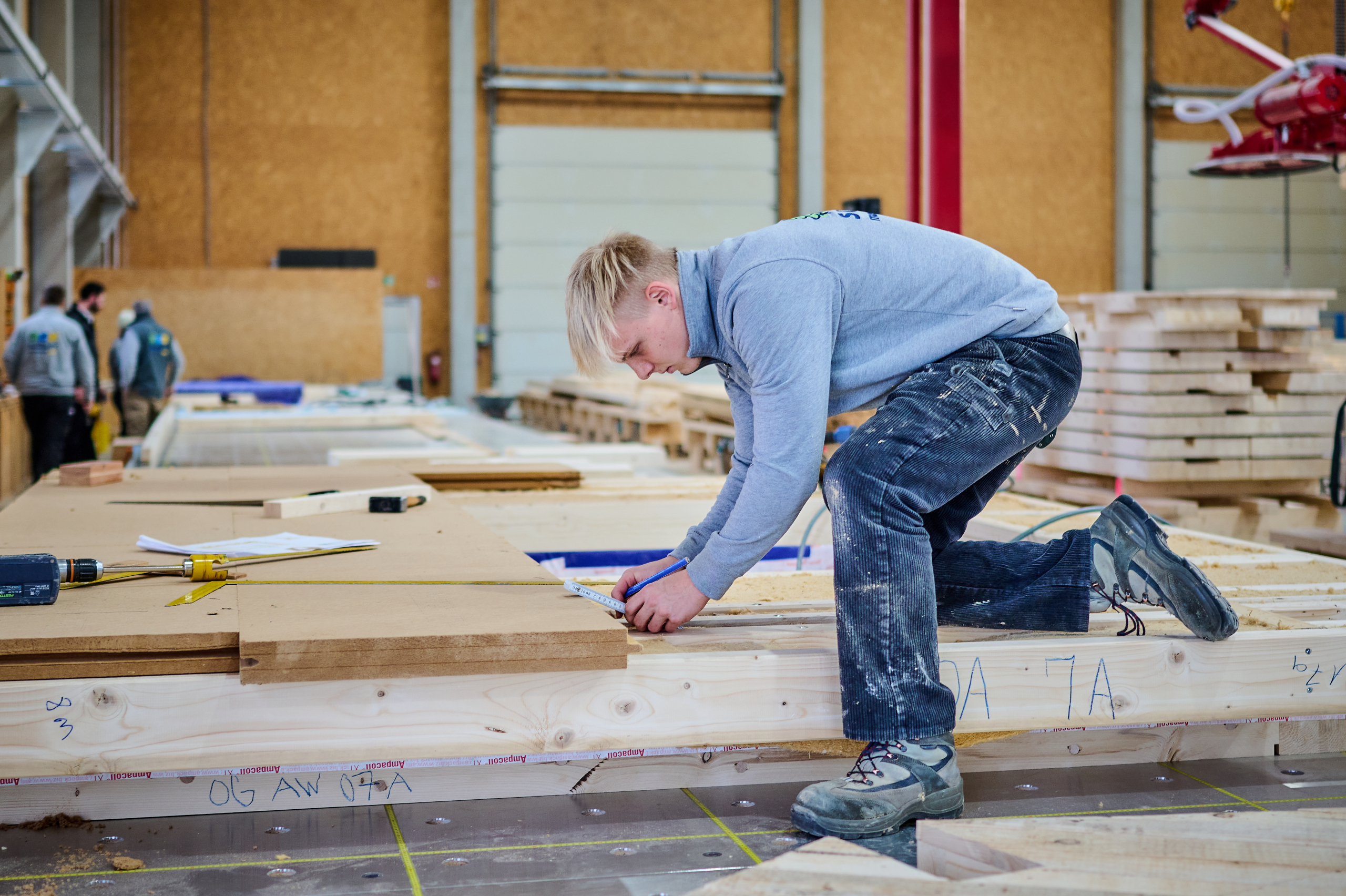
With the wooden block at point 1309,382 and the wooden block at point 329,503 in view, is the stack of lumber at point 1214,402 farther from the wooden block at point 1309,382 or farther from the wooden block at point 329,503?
the wooden block at point 329,503

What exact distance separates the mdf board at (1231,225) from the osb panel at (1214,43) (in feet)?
3.03

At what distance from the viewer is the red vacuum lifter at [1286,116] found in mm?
7141

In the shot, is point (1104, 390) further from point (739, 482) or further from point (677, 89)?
point (677, 89)

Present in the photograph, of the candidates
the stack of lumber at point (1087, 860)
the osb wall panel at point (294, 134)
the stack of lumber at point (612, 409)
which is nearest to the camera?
the stack of lumber at point (1087, 860)

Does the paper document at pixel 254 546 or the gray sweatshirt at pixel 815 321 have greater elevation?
the gray sweatshirt at pixel 815 321

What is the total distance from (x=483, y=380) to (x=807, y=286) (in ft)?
50.0

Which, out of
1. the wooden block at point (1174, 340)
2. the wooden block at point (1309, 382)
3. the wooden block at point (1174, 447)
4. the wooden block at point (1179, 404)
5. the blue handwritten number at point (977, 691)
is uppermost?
the wooden block at point (1174, 340)

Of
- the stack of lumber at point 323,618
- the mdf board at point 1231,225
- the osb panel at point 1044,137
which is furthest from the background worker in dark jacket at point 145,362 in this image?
the mdf board at point 1231,225

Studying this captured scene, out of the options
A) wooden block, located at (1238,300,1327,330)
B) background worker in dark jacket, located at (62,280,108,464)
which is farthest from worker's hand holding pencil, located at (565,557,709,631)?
background worker in dark jacket, located at (62,280,108,464)

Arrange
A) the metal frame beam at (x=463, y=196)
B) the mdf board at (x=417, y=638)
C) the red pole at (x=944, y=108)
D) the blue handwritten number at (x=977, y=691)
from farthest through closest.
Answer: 1. the metal frame beam at (x=463, y=196)
2. the red pole at (x=944, y=108)
3. the blue handwritten number at (x=977, y=691)
4. the mdf board at (x=417, y=638)

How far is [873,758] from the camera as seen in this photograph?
2143 millimetres

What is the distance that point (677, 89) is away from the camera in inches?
673

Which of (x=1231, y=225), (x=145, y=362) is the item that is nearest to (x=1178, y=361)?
(x=145, y=362)

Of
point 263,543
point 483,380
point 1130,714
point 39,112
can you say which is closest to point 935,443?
point 1130,714
